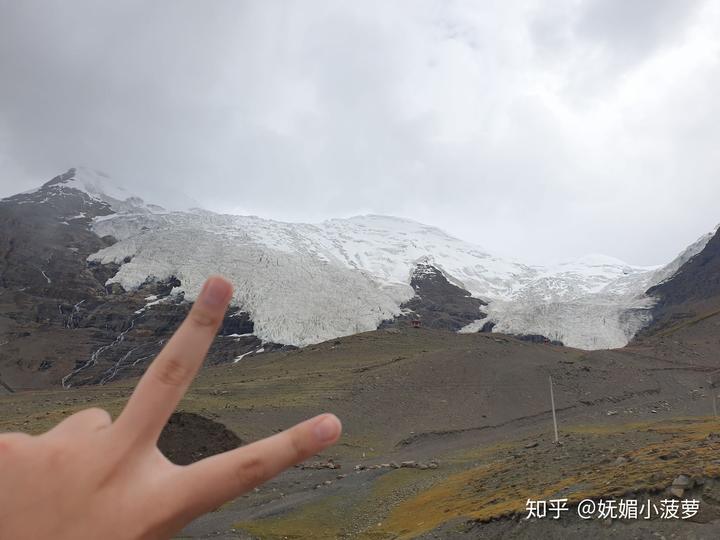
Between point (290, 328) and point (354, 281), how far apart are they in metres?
24.7

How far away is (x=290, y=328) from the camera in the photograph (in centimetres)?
11544

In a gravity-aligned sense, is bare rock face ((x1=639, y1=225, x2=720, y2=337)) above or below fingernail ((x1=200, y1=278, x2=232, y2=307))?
above

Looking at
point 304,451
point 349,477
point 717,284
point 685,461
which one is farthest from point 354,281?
point 304,451

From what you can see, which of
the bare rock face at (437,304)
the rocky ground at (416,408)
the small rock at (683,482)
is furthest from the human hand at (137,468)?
the bare rock face at (437,304)

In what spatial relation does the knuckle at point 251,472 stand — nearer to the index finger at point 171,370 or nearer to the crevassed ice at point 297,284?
the index finger at point 171,370

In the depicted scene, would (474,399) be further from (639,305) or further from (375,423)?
(639,305)

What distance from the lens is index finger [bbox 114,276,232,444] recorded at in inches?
81.7

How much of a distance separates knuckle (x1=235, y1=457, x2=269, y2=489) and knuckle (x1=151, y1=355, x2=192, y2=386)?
16.1 inches

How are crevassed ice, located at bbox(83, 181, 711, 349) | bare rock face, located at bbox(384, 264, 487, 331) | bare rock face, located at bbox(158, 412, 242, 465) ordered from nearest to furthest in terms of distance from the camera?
bare rock face, located at bbox(158, 412, 242, 465) < crevassed ice, located at bbox(83, 181, 711, 349) < bare rock face, located at bbox(384, 264, 487, 331)

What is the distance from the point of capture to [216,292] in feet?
6.70

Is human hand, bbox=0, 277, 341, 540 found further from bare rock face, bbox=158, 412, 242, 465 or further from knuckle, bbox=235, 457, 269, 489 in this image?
bare rock face, bbox=158, 412, 242, 465

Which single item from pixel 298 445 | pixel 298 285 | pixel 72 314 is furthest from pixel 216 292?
pixel 72 314

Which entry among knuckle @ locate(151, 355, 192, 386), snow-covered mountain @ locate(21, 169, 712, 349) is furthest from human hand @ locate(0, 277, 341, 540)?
snow-covered mountain @ locate(21, 169, 712, 349)

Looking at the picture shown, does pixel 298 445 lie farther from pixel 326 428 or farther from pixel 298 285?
pixel 298 285
